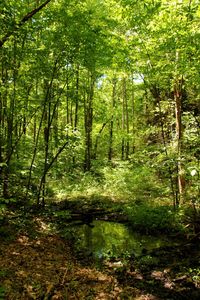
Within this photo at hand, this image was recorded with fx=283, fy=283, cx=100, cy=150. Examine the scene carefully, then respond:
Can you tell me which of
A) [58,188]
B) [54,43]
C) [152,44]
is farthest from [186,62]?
[58,188]

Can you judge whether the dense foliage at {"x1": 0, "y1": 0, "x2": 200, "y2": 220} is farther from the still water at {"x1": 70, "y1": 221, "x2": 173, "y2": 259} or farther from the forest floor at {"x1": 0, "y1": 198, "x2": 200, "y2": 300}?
the forest floor at {"x1": 0, "y1": 198, "x2": 200, "y2": 300}

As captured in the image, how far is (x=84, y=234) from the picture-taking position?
955 cm

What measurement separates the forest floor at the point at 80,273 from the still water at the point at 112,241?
44cm

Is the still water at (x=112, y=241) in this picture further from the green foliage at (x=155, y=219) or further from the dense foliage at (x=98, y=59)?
the dense foliage at (x=98, y=59)

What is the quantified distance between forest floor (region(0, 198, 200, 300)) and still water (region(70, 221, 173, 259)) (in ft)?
1.43

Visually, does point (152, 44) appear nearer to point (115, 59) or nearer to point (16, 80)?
point (115, 59)

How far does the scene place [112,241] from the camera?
29.1ft

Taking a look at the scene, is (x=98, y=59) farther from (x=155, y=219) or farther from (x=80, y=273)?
(x=80, y=273)

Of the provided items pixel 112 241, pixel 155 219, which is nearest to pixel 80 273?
pixel 112 241

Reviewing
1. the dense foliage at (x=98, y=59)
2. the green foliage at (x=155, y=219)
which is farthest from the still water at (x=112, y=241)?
the dense foliage at (x=98, y=59)

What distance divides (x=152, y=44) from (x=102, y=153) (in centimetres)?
1928

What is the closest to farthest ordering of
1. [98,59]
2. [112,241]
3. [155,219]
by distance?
[112,241], [155,219], [98,59]

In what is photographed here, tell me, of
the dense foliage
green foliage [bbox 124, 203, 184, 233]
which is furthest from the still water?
the dense foliage

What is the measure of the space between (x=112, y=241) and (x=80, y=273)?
2.56m
